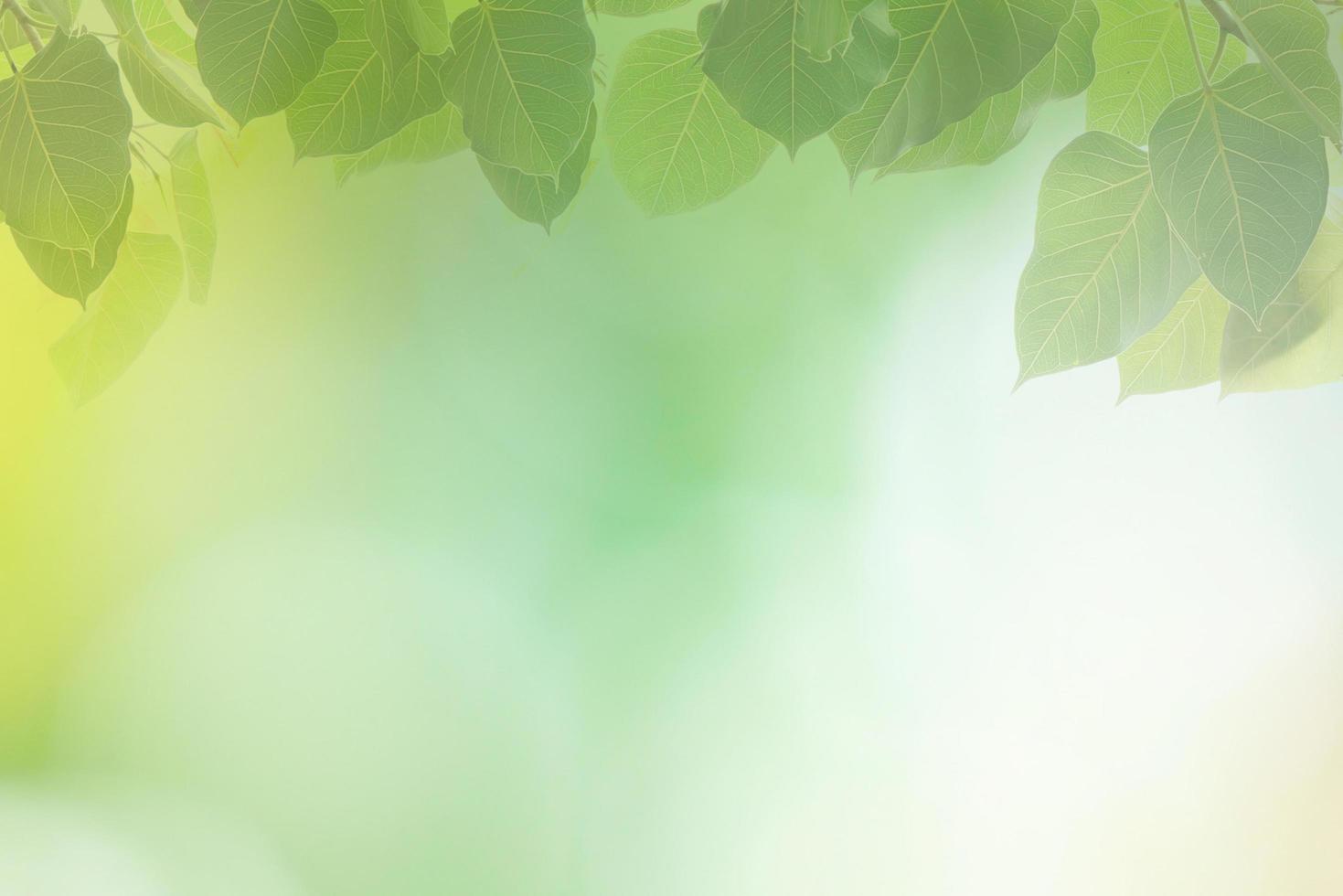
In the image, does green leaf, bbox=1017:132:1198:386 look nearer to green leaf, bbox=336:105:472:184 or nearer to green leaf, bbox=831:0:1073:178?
green leaf, bbox=831:0:1073:178

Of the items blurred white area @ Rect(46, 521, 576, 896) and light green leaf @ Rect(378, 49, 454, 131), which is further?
blurred white area @ Rect(46, 521, 576, 896)

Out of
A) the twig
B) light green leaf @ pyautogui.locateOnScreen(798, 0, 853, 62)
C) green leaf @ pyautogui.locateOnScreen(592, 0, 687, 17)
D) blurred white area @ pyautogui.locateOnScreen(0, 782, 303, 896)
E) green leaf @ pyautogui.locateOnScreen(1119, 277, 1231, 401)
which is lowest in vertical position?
blurred white area @ pyautogui.locateOnScreen(0, 782, 303, 896)

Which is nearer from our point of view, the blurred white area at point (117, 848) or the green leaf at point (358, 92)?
the green leaf at point (358, 92)

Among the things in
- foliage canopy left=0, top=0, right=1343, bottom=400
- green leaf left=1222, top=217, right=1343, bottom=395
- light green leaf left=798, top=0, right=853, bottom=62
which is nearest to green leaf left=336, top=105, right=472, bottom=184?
foliage canopy left=0, top=0, right=1343, bottom=400

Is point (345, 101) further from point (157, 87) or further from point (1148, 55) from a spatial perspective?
A: point (1148, 55)

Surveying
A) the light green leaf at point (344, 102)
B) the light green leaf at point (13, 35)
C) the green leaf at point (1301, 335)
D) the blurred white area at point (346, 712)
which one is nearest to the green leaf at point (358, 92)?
the light green leaf at point (344, 102)

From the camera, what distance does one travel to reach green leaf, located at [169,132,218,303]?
281 millimetres

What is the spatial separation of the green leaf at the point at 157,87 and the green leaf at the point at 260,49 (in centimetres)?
2

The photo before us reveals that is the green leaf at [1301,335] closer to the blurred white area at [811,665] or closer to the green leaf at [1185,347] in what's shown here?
the green leaf at [1185,347]

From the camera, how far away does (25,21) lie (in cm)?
23

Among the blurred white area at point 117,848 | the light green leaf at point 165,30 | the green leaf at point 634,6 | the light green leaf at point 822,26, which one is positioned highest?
the light green leaf at point 165,30

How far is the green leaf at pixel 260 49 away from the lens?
0.64 ft

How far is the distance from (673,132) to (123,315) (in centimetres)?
18

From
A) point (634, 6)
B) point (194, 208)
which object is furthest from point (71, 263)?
point (634, 6)
